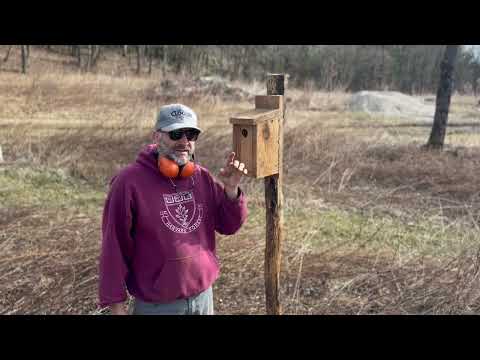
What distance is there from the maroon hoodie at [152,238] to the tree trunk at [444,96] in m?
8.82

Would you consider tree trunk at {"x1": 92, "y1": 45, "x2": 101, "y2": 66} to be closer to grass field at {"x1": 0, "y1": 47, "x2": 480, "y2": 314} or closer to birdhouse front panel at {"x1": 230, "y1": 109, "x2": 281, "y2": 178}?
grass field at {"x1": 0, "y1": 47, "x2": 480, "y2": 314}

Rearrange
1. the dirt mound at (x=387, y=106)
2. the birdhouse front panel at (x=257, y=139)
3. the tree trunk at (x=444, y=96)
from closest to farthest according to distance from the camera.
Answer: the birdhouse front panel at (x=257, y=139)
the tree trunk at (x=444, y=96)
the dirt mound at (x=387, y=106)

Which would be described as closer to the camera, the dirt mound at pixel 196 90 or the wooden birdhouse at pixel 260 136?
the wooden birdhouse at pixel 260 136

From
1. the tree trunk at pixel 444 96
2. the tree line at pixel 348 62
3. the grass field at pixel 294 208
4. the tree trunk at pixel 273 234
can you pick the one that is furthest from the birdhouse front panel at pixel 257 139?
the tree line at pixel 348 62

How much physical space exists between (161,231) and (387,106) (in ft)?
52.2

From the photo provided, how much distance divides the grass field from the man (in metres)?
2.01

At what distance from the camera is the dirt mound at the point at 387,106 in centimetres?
1644

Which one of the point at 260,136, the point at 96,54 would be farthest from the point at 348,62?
the point at 260,136

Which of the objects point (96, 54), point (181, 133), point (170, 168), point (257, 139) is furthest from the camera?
point (96, 54)

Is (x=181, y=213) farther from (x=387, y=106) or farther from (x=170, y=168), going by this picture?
(x=387, y=106)

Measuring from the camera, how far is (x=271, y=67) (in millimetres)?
24359

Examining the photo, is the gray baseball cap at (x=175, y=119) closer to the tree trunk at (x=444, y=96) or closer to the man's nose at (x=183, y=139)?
the man's nose at (x=183, y=139)

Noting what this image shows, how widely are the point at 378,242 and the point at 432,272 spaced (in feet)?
3.14

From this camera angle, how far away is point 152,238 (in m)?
2.24
